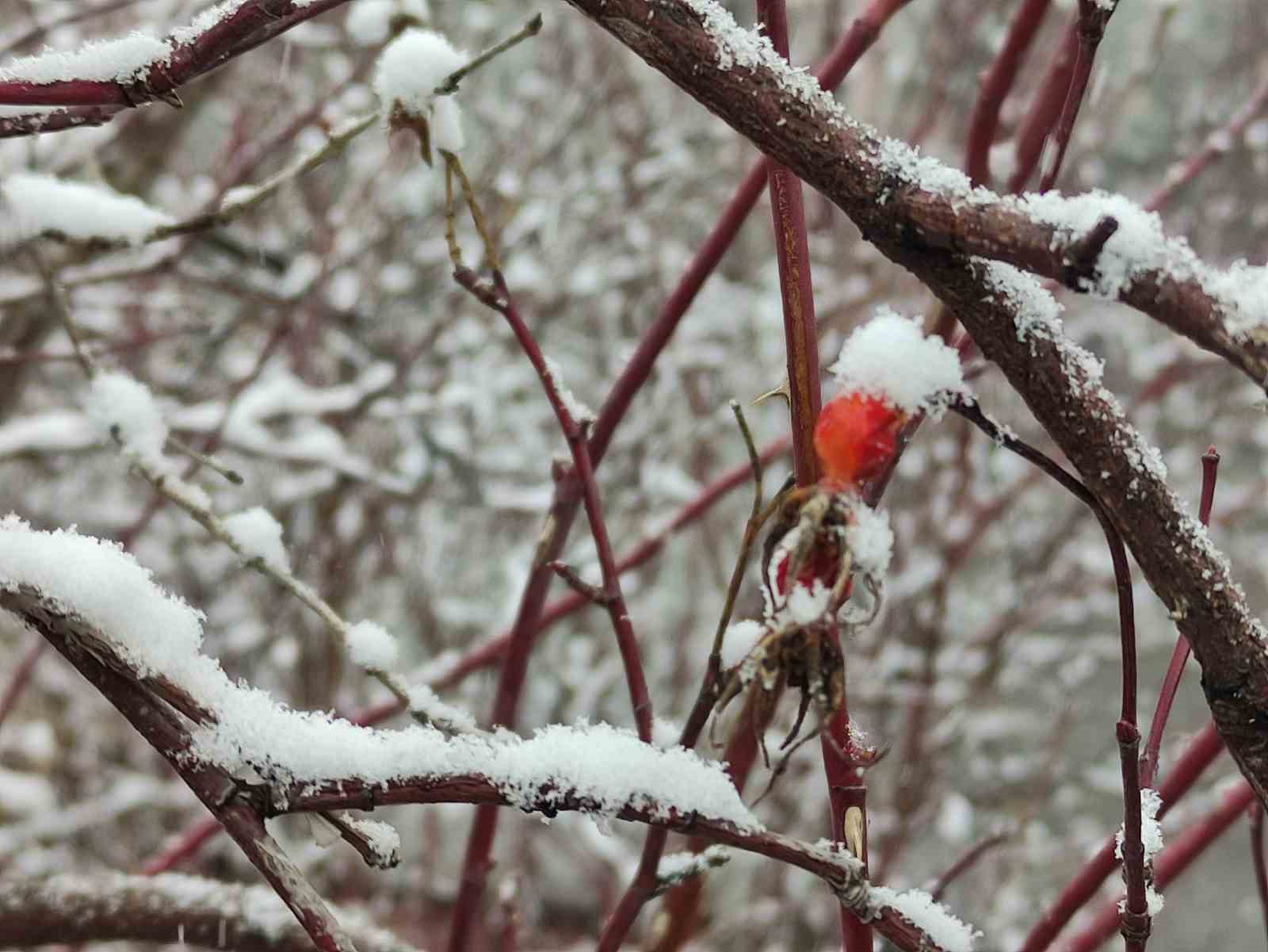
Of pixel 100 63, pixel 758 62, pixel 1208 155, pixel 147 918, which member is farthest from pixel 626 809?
pixel 1208 155

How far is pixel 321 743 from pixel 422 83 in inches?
17.8

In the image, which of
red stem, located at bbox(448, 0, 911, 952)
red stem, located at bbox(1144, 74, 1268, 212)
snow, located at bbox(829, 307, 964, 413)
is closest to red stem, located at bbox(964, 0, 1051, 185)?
red stem, located at bbox(448, 0, 911, 952)

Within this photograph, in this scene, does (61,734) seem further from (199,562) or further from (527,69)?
(527,69)

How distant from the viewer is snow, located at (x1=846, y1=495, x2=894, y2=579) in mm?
385

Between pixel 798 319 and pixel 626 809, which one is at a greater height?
pixel 798 319

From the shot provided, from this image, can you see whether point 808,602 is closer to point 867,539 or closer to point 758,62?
point 867,539

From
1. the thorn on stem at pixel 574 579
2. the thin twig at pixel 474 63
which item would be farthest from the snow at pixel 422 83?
the thorn on stem at pixel 574 579

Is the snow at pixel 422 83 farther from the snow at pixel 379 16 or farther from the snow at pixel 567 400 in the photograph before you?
the snow at pixel 379 16

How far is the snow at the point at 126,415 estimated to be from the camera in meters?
0.98

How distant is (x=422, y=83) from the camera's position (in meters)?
0.75

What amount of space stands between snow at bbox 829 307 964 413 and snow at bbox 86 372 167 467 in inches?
28.3

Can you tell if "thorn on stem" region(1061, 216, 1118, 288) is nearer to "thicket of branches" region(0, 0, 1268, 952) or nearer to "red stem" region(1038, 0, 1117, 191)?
"thicket of branches" region(0, 0, 1268, 952)

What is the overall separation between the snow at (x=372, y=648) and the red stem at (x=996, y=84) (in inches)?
23.9

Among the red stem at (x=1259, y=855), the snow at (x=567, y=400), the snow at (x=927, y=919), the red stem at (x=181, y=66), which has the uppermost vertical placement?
the snow at (x=567, y=400)
